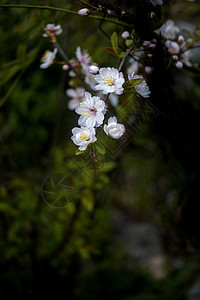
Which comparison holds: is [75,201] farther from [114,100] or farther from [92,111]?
[92,111]

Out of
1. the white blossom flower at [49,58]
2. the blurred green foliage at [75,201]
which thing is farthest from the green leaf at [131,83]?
the white blossom flower at [49,58]

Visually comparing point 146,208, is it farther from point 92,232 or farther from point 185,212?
point 185,212

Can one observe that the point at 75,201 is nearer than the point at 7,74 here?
No

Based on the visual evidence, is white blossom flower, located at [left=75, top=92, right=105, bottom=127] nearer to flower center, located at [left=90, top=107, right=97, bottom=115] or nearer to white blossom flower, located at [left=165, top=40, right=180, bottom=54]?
flower center, located at [left=90, top=107, right=97, bottom=115]

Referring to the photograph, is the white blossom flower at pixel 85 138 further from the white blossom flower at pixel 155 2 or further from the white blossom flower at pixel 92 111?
the white blossom flower at pixel 155 2

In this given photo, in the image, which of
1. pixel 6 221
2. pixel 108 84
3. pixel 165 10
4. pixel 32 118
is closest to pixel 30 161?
pixel 32 118

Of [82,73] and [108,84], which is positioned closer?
[108,84]

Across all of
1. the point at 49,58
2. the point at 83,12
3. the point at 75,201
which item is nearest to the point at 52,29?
the point at 49,58
